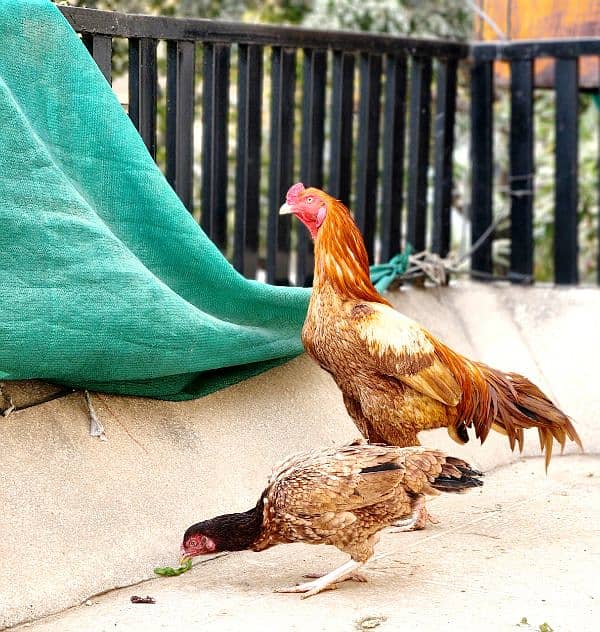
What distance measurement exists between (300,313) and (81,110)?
127 cm

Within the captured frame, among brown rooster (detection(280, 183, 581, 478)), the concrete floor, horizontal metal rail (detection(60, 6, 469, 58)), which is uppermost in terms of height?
horizontal metal rail (detection(60, 6, 469, 58))

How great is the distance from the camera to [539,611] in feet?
11.6

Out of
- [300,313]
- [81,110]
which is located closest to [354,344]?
[300,313]

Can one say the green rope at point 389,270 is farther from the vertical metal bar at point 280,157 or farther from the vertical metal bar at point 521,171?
the vertical metal bar at point 521,171

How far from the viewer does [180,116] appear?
4.90 metres

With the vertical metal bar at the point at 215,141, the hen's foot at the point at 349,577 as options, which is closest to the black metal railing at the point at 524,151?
the vertical metal bar at the point at 215,141

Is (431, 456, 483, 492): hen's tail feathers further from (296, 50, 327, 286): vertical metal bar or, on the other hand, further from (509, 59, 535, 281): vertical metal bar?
(509, 59, 535, 281): vertical metal bar

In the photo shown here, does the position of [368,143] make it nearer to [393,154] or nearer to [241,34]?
[393,154]

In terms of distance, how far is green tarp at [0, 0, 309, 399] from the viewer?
370 cm

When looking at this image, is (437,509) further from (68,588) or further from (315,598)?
(68,588)

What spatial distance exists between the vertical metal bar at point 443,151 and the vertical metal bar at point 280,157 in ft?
4.08

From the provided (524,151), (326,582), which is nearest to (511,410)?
(326,582)

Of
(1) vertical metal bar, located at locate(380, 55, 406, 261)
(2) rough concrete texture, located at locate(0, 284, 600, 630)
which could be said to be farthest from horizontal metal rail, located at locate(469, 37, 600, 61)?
(2) rough concrete texture, located at locate(0, 284, 600, 630)

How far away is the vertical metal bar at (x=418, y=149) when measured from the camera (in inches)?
247
